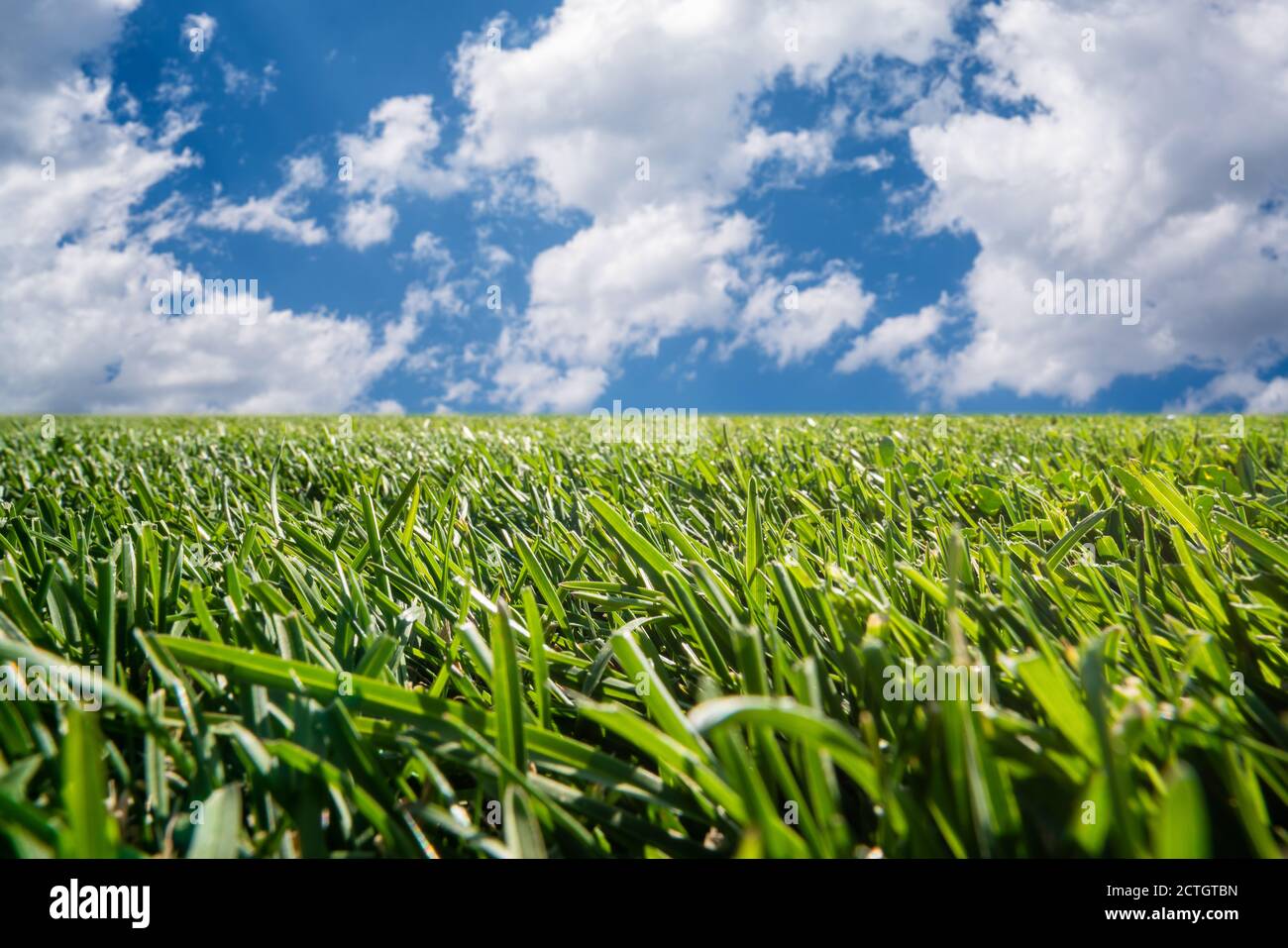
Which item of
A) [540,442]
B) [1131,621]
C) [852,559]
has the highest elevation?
[540,442]

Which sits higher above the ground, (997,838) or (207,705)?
(207,705)

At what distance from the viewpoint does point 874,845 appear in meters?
0.66

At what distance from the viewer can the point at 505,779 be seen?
0.66m

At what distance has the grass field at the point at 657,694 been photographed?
58 centimetres

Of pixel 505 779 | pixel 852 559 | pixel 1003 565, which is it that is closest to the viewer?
pixel 505 779

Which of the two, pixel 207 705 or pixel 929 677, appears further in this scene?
pixel 207 705

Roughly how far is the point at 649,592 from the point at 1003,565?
52 cm

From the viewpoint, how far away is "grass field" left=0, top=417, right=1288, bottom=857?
1.89ft

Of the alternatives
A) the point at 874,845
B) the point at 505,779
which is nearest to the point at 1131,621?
the point at 874,845

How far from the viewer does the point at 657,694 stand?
2.37 ft

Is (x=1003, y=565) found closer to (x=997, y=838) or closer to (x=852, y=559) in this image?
(x=852, y=559)
